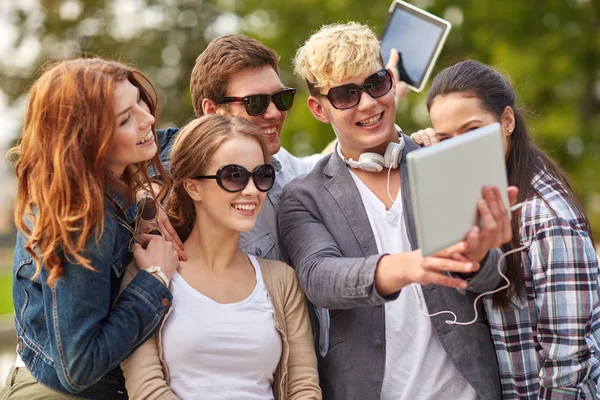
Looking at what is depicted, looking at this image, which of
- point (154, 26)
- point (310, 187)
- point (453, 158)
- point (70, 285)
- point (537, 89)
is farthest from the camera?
point (154, 26)

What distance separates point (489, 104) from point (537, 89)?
1179cm

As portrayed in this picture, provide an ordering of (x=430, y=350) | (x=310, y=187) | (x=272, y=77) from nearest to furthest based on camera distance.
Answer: (x=430, y=350) < (x=310, y=187) < (x=272, y=77)

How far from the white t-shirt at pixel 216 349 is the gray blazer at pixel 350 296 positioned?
Result: 29 cm

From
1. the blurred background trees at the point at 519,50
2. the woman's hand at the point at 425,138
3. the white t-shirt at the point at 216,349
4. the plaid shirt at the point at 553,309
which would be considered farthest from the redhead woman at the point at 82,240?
the blurred background trees at the point at 519,50

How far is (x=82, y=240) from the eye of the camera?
2697 mm

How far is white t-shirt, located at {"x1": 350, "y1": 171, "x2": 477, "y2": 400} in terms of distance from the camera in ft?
10.2

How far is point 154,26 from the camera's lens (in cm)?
2494

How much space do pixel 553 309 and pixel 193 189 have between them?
1.52 m

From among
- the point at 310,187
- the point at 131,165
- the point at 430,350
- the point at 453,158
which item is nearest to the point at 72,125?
the point at 131,165

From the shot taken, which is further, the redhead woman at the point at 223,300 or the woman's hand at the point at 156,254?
the woman's hand at the point at 156,254

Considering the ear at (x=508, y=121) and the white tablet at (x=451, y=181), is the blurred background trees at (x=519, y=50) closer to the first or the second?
the ear at (x=508, y=121)

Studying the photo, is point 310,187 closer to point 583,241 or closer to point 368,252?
point 368,252

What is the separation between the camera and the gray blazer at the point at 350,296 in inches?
118

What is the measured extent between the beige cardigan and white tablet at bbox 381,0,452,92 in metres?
→ 1.56
